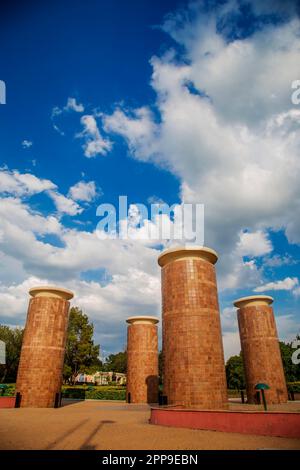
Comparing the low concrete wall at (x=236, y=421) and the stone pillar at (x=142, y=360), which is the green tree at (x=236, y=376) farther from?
the low concrete wall at (x=236, y=421)

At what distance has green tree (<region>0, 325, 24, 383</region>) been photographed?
43.8 metres

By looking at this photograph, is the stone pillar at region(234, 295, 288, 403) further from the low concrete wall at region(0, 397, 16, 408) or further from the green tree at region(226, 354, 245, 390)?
the green tree at region(226, 354, 245, 390)

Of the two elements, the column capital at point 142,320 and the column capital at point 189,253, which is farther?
the column capital at point 142,320

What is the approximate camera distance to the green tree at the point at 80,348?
41.4m

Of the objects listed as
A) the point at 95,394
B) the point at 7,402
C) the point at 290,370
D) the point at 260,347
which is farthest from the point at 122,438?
the point at 290,370

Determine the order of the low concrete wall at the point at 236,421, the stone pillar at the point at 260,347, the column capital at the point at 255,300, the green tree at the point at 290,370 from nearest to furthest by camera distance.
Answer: the low concrete wall at the point at 236,421, the stone pillar at the point at 260,347, the column capital at the point at 255,300, the green tree at the point at 290,370

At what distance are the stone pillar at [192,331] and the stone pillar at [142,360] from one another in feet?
44.0

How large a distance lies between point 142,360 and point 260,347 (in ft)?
35.8

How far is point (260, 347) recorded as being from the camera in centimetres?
2444

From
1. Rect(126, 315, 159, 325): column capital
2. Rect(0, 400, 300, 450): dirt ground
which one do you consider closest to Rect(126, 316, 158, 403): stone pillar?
Rect(126, 315, 159, 325): column capital

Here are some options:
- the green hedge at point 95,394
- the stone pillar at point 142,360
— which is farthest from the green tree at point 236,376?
the stone pillar at point 142,360

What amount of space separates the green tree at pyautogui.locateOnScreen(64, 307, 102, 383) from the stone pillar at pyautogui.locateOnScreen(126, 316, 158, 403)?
14.5m

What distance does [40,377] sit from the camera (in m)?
21.0
